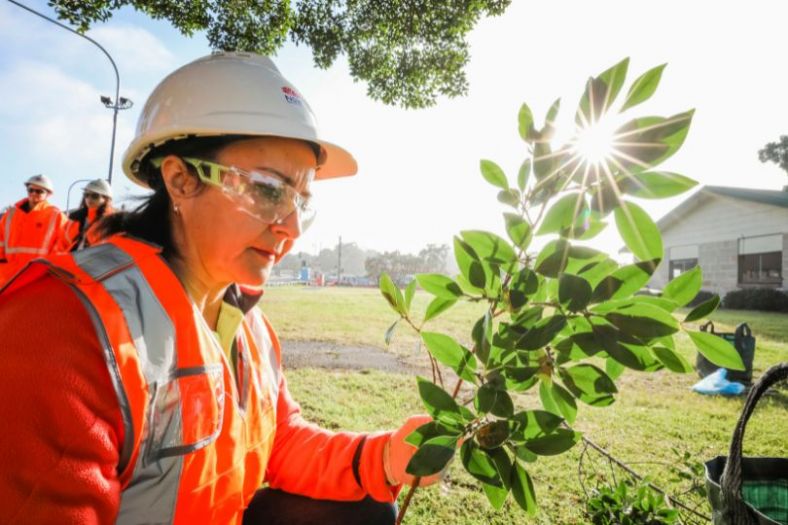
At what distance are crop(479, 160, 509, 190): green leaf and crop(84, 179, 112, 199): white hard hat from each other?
7.48 m

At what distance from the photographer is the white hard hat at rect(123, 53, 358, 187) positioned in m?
1.31

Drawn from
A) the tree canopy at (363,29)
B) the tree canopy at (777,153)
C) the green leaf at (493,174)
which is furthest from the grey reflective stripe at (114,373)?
the tree canopy at (777,153)

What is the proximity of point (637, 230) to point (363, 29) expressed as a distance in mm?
5951

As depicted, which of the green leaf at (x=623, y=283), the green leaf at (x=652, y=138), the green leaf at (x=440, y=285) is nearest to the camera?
the green leaf at (x=652, y=138)

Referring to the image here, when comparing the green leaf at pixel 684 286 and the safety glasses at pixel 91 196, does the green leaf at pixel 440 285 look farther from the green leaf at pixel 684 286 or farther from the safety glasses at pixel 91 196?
the safety glasses at pixel 91 196

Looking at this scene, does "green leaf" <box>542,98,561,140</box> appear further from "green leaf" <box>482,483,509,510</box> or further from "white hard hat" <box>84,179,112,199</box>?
"white hard hat" <box>84,179,112,199</box>

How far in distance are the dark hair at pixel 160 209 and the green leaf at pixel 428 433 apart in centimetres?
99

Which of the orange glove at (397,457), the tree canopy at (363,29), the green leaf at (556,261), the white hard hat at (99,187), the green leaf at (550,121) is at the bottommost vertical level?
the orange glove at (397,457)

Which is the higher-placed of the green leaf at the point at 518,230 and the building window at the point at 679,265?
the building window at the point at 679,265

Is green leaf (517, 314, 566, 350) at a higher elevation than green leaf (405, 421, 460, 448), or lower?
higher

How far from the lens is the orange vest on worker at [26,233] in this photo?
5.97 metres

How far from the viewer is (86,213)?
21.8 feet

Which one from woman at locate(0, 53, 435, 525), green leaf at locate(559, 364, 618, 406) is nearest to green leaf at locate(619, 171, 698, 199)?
green leaf at locate(559, 364, 618, 406)

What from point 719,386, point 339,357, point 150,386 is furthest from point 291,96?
point 719,386
